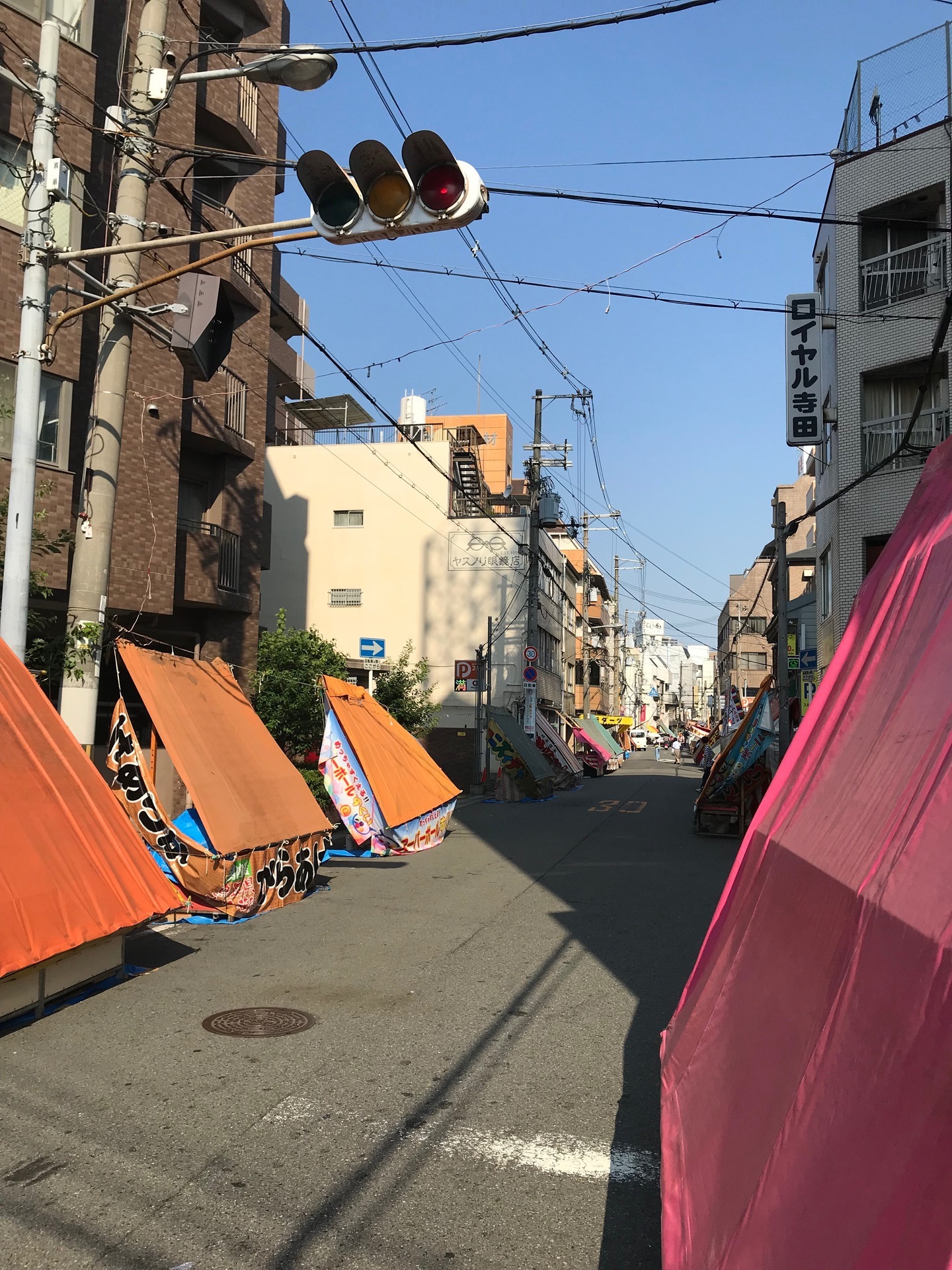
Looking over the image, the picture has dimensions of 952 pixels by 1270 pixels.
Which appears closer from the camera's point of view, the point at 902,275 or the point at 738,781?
the point at 738,781

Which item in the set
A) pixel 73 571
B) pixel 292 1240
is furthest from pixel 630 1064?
pixel 73 571

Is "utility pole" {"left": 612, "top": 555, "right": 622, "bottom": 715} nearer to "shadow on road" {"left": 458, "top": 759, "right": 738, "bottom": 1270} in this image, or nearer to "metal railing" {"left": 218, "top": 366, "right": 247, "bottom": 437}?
"shadow on road" {"left": 458, "top": 759, "right": 738, "bottom": 1270}

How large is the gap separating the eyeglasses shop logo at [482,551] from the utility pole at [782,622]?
43.2 feet

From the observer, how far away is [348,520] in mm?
38469

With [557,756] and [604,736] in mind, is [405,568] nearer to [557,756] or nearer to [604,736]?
[557,756]

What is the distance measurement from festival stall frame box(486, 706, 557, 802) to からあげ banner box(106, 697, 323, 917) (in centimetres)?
2005

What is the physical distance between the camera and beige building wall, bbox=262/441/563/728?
3794 cm

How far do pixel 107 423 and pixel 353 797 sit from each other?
24.8 ft

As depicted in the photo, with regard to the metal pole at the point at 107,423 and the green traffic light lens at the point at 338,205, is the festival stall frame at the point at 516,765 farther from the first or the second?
the green traffic light lens at the point at 338,205

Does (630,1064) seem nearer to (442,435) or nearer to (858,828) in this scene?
(858,828)

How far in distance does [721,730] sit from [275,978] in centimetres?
5140

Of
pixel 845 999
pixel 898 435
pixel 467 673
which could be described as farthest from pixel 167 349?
pixel 467 673

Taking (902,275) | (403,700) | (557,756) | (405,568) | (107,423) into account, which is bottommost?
(557,756)

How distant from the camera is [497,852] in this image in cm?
1738
